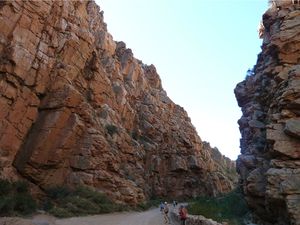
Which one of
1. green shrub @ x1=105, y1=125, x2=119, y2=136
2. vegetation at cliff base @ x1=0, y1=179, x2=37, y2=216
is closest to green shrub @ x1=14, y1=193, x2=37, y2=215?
vegetation at cliff base @ x1=0, y1=179, x2=37, y2=216

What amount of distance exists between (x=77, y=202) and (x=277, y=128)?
1976 cm

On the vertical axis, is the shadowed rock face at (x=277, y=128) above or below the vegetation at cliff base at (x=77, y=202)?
above

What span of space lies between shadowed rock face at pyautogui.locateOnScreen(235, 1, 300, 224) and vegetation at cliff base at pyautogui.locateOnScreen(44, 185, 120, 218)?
47.7 feet

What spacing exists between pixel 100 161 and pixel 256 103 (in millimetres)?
24865

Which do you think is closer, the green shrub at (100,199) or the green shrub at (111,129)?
the green shrub at (100,199)

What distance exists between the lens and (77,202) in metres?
17.5

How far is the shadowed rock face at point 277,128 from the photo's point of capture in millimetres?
17484

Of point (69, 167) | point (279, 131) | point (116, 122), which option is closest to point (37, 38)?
point (69, 167)

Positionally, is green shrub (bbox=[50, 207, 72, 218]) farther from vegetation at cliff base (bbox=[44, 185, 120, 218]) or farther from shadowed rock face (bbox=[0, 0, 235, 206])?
shadowed rock face (bbox=[0, 0, 235, 206])

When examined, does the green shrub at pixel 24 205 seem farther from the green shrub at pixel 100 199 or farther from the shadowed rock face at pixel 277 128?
the shadowed rock face at pixel 277 128

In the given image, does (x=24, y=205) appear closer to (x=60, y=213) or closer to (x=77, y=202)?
(x=60, y=213)

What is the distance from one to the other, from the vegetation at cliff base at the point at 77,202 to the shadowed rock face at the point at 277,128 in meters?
14.5

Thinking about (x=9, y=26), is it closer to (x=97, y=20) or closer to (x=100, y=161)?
(x=100, y=161)

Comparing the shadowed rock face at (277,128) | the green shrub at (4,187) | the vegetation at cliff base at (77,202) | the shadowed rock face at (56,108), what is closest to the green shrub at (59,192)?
the vegetation at cliff base at (77,202)
